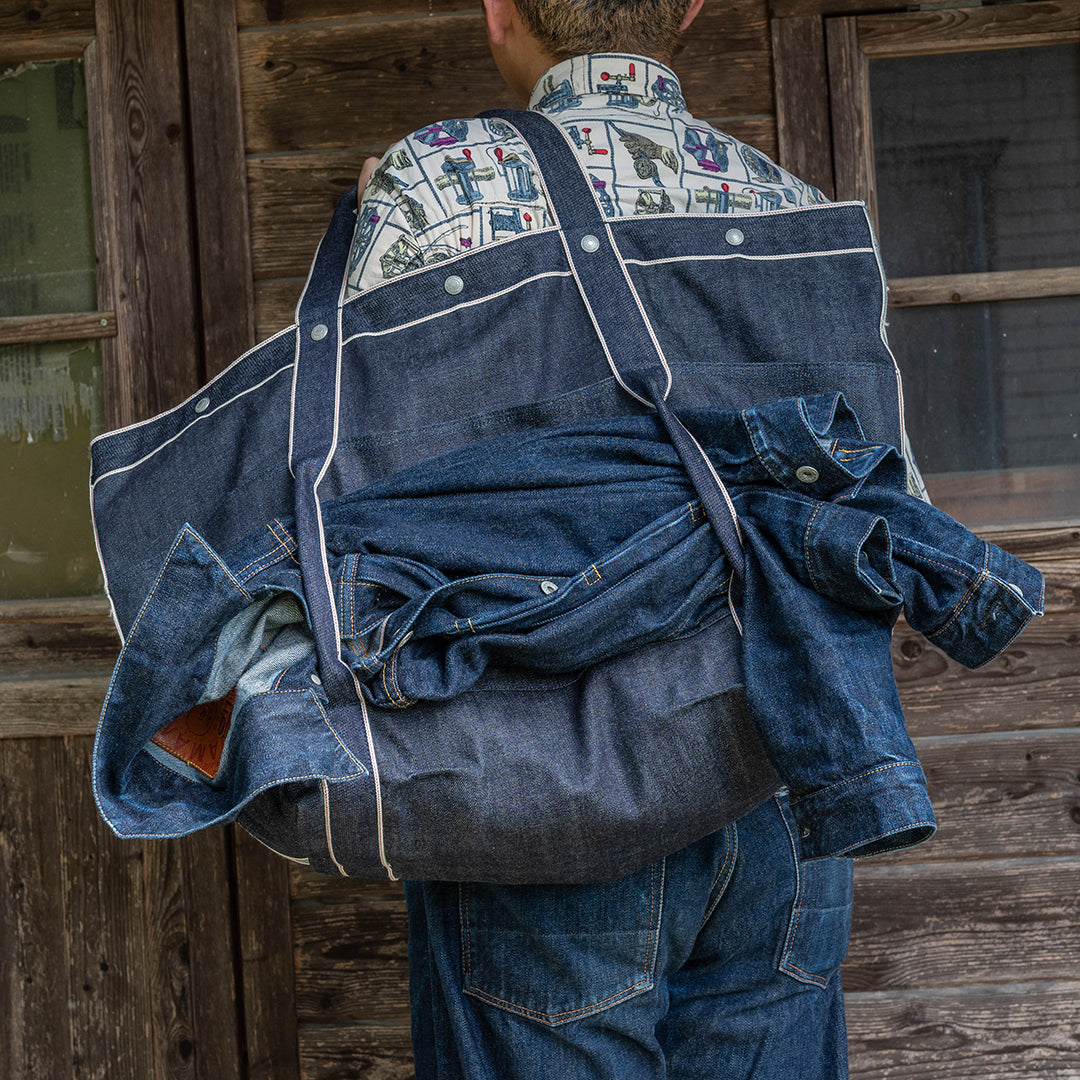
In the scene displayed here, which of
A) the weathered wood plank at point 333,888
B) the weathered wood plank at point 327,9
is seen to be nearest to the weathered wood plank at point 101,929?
the weathered wood plank at point 333,888

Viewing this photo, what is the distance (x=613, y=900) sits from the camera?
0.97 meters

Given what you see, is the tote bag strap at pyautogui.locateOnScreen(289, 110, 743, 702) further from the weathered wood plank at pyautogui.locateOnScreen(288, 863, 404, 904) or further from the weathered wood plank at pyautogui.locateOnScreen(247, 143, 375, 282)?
the weathered wood plank at pyautogui.locateOnScreen(288, 863, 404, 904)

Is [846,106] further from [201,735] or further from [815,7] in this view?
[201,735]

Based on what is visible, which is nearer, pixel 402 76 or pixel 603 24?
pixel 603 24

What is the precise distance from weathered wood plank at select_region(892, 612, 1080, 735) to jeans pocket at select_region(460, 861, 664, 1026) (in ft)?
2.90

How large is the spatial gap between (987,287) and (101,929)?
1789 millimetres

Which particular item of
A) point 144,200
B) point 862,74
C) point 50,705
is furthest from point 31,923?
point 862,74

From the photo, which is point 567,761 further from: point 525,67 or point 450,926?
point 525,67

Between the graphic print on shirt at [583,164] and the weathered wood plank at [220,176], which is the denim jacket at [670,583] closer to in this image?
the graphic print on shirt at [583,164]

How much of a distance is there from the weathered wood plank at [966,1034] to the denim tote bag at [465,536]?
105cm

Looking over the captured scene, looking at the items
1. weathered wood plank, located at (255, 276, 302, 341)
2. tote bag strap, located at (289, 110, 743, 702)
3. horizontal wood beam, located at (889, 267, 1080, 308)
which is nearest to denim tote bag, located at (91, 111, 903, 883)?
tote bag strap, located at (289, 110, 743, 702)

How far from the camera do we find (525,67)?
1143 mm

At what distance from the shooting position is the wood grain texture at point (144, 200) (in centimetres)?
170

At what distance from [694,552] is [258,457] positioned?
15.9 inches
